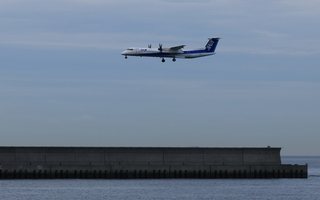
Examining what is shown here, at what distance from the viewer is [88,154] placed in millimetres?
83688

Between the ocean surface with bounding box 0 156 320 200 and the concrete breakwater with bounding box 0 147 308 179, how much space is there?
4.71ft

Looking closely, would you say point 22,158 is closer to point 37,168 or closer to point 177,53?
point 37,168

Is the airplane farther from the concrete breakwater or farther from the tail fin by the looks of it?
the concrete breakwater

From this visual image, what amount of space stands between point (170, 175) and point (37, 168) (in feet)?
56.2

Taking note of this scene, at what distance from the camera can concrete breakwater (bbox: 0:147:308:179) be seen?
8188 centimetres

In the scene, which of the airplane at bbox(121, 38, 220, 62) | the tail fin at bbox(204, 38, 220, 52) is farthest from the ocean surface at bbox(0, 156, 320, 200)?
the tail fin at bbox(204, 38, 220, 52)
